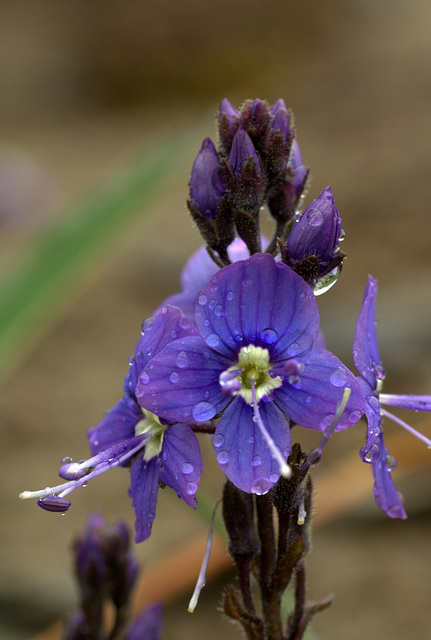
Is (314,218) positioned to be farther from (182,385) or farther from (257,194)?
(182,385)

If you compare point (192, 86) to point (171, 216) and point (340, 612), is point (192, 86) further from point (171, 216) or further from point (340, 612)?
point (340, 612)

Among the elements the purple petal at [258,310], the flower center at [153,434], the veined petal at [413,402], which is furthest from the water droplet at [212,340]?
the veined petal at [413,402]

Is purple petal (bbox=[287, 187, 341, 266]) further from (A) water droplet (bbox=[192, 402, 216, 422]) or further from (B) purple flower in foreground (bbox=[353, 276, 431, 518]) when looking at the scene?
(A) water droplet (bbox=[192, 402, 216, 422])

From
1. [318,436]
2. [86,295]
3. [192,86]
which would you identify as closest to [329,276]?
[318,436]

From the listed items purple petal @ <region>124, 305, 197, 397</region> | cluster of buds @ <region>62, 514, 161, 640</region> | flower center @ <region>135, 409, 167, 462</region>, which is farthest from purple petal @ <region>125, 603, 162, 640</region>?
purple petal @ <region>124, 305, 197, 397</region>

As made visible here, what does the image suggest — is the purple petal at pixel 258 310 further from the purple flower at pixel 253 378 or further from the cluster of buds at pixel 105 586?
the cluster of buds at pixel 105 586

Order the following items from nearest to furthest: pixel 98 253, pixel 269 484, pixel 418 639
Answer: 1. pixel 269 484
2. pixel 418 639
3. pixel 98 253

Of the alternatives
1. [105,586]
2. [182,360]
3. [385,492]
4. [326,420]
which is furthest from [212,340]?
[105,586]
